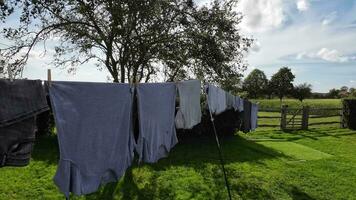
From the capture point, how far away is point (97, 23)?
33.4ft

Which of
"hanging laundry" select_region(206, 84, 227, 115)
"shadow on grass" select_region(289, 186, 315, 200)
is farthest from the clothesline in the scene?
"shadow on grass" select_region(289, 186, 315, 200)

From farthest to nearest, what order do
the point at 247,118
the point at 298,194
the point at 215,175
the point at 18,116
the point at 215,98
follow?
the point at 247,118
the point at 215,175
the point at 298,194
the point at 215,98
the point at 18,116

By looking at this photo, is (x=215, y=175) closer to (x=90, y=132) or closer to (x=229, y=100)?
(x=229, y=100)

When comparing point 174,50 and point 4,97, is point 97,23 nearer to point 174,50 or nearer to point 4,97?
point 174,50

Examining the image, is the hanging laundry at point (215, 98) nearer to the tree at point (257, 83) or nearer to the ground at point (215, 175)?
the ground at point (215, 175)

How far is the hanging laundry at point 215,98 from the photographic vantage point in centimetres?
644

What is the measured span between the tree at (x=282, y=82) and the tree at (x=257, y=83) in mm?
2293

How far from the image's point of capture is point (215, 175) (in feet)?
27.9

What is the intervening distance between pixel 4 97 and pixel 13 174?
554 cm

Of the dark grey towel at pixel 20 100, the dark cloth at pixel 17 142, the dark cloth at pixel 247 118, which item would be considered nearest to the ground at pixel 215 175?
the dark cloth at pixel 247 118

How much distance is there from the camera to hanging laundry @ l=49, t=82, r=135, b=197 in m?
3.69

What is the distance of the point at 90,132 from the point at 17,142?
79 cm

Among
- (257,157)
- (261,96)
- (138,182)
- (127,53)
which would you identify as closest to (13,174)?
(138,182)

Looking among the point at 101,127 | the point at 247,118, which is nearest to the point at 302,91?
the point at 247,118
